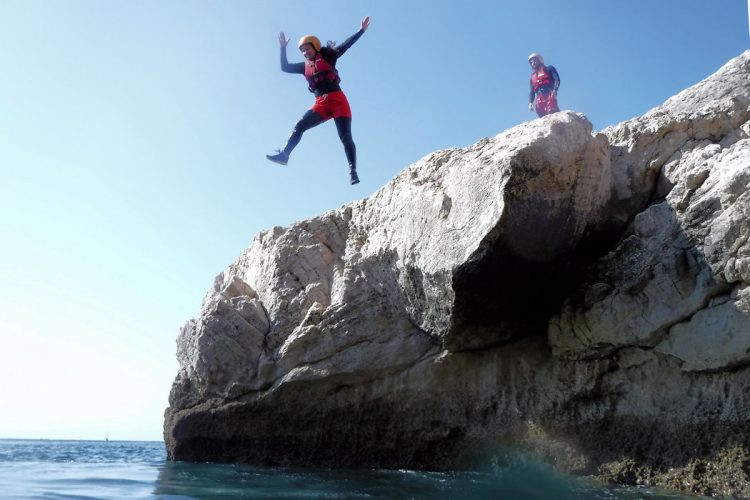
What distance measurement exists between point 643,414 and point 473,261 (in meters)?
3.10

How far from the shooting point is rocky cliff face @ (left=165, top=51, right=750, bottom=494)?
7.32m

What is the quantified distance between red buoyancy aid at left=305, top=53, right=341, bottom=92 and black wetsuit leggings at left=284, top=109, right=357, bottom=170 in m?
0.46

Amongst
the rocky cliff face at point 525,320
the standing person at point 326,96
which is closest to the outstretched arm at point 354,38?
the standing person at point 326,96

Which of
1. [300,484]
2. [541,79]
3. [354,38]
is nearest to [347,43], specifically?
[354,38]

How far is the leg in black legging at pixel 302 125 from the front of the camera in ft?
31.3

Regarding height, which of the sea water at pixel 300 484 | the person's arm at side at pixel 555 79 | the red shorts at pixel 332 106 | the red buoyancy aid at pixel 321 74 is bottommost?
the sea water at pixel 300 484

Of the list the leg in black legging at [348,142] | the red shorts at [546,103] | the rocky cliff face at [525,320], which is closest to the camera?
the rocky cliff face at [525,320]

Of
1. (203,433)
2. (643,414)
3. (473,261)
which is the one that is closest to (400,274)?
(473,261)

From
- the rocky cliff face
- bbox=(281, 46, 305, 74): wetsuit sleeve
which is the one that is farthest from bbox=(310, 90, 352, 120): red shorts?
the rocky cliff face

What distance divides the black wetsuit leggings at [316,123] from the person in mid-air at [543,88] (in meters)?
4.64

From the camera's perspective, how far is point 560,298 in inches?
342

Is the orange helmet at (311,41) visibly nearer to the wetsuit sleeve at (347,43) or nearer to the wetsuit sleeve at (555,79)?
the wetsuit sleeve at (347,43)

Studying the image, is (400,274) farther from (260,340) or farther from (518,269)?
(260,340)

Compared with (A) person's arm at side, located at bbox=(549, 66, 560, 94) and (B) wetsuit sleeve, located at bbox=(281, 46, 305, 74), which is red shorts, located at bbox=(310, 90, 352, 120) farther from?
(A) person's arm at side, located at bbox=(549, 66, 560, 94)
